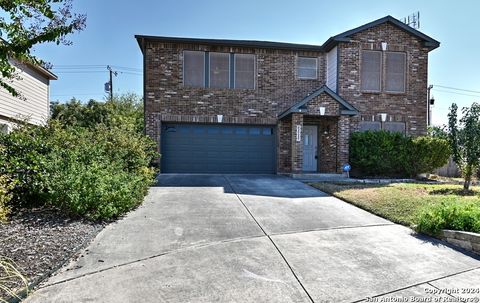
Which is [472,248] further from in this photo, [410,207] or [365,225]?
[410,207]

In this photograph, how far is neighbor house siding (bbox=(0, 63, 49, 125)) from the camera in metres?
12.8

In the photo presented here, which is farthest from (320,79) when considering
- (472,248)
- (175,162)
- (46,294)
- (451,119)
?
(46,294)

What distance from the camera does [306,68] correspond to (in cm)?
1453

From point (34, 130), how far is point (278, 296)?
325 inches

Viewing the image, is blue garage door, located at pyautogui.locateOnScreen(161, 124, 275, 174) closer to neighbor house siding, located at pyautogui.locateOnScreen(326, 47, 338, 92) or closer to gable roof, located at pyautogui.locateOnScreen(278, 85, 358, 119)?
gable roof, located at pyautogui.locateOnScreen(278, 85, 358, 119)

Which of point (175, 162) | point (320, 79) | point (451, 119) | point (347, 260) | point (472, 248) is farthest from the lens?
point (320, 79)

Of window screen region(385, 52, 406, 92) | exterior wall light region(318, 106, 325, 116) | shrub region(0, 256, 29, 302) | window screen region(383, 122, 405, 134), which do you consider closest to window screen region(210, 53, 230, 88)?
exterior wall light region(318, 106, 325, 116)

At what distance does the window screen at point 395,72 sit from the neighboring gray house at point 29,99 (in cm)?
1447

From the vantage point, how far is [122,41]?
15461 millimetres

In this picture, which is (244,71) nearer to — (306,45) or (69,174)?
(306,45)

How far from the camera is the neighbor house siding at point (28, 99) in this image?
12.8 metres

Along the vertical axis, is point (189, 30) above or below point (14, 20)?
above

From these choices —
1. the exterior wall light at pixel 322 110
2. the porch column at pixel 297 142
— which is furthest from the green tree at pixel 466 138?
the porch column at pixel 297 142

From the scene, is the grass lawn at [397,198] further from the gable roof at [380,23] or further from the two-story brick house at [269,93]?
the gable roof at [380,23]
